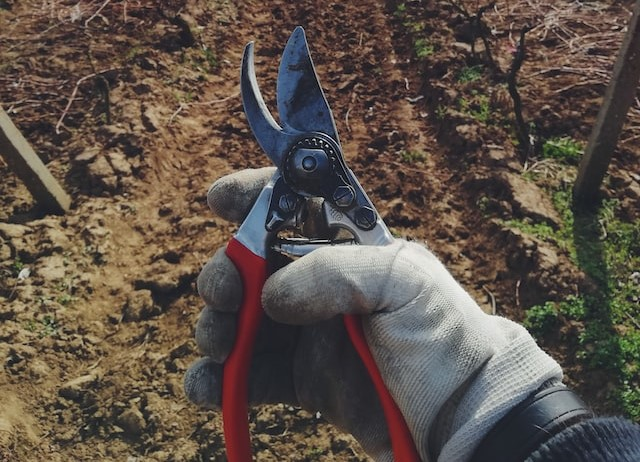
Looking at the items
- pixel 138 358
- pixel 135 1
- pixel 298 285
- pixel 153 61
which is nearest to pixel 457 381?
pixel 298 285

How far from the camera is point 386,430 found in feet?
5.91

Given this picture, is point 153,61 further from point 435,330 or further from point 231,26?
point 435,330

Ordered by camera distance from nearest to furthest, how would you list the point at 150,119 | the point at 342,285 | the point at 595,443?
the point at 595,443 < the point at 342,285 < the point at 150,119

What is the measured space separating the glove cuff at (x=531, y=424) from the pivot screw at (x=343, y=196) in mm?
706

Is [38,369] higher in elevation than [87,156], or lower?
lower

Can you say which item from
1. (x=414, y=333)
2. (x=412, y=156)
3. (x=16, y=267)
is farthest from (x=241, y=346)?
(x=412, y=156)

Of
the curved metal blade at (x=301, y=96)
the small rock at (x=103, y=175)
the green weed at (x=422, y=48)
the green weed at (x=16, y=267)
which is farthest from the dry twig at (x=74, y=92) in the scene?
the curved metal blade at (x=301, y=96)

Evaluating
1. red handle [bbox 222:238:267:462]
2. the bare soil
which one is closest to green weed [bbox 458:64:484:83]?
the bare soil

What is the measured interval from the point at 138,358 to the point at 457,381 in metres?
1.69

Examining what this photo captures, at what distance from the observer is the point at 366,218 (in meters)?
1.79

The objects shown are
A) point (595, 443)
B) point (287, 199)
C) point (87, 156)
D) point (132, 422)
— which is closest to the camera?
point (595, 443)

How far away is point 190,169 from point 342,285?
2.26 metres

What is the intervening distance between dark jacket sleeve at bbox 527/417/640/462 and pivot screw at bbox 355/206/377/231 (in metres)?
0.75

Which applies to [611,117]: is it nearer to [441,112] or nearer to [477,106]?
[477,106]
